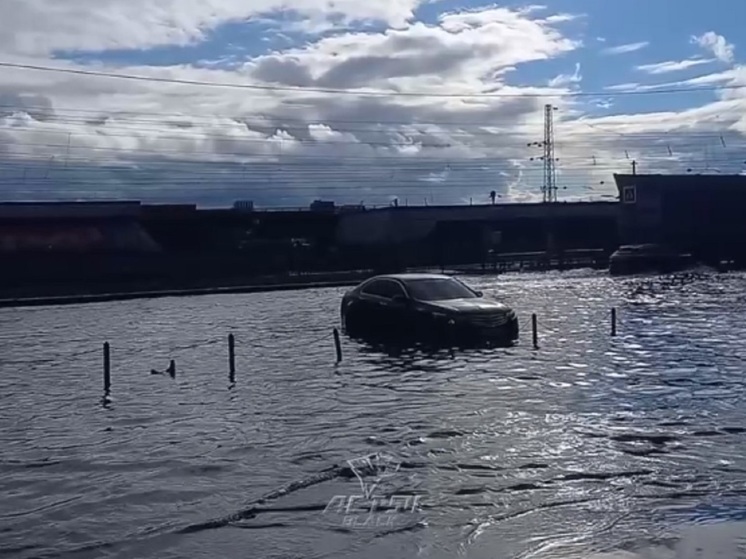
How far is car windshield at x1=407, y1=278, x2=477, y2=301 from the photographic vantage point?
25406mm

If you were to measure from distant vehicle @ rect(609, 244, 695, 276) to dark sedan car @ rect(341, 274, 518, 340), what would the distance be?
112ft

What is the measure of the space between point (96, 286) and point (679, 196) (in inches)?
1715

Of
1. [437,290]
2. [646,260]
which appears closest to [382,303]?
[437,290]

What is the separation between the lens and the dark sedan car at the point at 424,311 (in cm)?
2388

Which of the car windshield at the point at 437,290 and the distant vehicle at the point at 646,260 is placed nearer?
the car windshield at the point at 437,290

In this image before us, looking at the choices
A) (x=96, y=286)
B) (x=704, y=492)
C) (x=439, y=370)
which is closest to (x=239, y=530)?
(x=704, y=492)

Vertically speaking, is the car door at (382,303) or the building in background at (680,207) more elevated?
the building in background at (680,207)

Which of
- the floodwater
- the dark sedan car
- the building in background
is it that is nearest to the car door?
A: the dark sedan car

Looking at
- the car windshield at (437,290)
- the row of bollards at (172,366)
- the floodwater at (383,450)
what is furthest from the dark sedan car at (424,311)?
the row of bollards at (172,366)

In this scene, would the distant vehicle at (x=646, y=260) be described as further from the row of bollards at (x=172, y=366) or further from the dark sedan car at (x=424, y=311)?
the row of bollards at (x=172, y=366)

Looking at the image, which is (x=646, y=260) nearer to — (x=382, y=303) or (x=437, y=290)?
(x=382, y=303)

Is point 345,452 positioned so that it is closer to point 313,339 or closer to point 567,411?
point 567,411

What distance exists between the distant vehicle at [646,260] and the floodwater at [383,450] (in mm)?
34281

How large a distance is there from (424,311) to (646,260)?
127 ft
